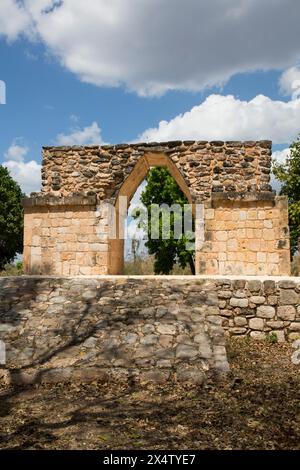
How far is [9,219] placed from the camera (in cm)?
2003

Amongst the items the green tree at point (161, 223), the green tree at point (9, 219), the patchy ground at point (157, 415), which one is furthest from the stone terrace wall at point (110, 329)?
the green tree at point (9, 219)

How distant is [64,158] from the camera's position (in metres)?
9.99

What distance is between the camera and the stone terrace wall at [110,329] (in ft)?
15.6

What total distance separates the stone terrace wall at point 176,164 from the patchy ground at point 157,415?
17.4 ft

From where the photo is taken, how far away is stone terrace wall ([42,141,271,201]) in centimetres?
927

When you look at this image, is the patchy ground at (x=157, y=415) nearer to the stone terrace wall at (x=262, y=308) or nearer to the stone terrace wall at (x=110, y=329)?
the stone terrace wall at (x=110, y=329)

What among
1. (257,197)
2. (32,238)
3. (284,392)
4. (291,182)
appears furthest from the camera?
(291,182)

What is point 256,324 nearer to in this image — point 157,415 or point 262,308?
Result: point 262,308

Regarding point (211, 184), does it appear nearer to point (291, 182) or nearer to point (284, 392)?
point (284, 392)

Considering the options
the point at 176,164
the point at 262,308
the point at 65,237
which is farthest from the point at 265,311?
the point at 65,237

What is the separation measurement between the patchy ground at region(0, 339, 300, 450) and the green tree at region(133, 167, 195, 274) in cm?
1360

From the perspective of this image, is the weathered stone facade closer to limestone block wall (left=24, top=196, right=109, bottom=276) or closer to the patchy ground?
limestone block wall (left=24, top=196, right=109, bottom=276)

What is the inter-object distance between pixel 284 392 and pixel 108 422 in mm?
1994
